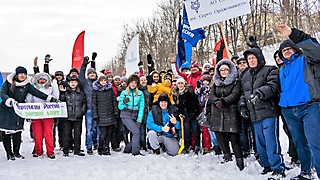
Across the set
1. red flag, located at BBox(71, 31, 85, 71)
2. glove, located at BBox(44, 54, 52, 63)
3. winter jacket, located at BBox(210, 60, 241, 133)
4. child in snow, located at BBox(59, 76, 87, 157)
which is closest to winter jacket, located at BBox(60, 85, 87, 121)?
child in snow, located at BBox(59, 76, 87, 157)

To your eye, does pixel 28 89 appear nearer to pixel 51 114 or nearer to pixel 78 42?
pixel 51 114

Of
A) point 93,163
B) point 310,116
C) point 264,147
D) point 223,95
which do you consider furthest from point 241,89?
point 93,163

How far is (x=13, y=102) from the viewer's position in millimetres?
6133

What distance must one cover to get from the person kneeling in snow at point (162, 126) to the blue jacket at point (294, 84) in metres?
3.05

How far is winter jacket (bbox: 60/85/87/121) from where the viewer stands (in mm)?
6979

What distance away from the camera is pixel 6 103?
6082 mm

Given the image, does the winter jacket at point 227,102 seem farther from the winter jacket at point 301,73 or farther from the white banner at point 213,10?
the white banner at point 213,10

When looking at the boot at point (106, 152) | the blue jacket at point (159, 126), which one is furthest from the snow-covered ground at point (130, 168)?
the blue jacket at point (159, 126)

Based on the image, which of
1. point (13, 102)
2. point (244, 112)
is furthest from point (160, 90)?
point (13, 102)

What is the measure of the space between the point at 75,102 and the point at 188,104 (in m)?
2.68

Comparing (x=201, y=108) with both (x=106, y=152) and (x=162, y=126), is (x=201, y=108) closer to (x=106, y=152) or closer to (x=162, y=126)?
(x=162, y=126)

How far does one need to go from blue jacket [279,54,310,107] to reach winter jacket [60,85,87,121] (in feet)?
15.0

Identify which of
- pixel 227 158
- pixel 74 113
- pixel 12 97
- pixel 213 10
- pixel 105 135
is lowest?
pixel 227 158

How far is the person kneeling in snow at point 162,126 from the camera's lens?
268 inches
